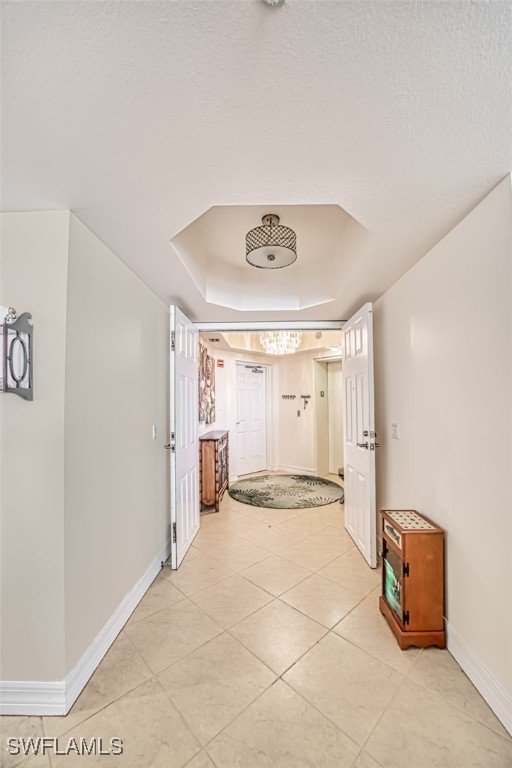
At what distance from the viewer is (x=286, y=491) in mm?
4898

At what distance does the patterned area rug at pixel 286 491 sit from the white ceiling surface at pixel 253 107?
365 cm

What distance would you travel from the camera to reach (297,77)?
908 mm

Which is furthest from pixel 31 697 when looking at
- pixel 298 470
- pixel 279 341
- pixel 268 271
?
pixel 298 470

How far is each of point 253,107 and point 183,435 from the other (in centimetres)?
236

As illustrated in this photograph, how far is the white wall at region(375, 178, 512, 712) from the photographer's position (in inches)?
53.9

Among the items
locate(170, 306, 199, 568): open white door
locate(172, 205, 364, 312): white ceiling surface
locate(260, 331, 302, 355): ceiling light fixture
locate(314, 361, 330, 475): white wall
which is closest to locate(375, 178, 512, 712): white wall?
locate(172, 205, 364, 312): white ceiling surface

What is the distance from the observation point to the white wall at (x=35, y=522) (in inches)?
57.4

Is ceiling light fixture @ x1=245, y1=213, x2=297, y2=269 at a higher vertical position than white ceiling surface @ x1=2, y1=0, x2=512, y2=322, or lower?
higher

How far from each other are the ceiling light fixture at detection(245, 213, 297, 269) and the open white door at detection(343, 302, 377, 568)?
34.9 inches

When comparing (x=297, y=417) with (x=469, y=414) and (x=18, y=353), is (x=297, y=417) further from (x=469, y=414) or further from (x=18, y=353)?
(x=18, y=353)

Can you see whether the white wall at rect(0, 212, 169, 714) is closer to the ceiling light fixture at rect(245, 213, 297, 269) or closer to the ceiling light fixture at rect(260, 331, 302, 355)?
the ceiling light fixture at rect(245, 213, 297, 269)

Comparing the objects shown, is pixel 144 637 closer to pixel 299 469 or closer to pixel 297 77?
pixel 297 77

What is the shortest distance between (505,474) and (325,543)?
2.13 m

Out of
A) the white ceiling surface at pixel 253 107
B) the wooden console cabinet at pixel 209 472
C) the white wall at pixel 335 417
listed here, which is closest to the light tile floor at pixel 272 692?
the wooden console cabinet at pixel 209 472
